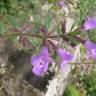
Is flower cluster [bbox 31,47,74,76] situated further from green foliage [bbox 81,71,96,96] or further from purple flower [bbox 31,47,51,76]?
green foliage [bbox 81,71,96,96]

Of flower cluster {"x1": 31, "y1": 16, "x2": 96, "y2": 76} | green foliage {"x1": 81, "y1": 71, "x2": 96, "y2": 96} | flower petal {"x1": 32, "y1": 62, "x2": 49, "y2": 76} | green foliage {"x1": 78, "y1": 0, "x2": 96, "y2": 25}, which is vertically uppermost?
flower cluster {"x1": 31, "y1": 16, "x2": 96, "y2": 76}

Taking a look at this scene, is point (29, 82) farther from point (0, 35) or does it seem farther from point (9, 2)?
point (0, 35)

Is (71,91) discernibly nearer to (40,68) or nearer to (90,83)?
(90,83)

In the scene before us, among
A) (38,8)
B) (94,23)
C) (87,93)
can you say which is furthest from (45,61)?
(87,93)

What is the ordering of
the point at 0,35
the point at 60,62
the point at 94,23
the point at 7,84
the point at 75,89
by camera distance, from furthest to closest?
1. the point at 75,89
2. the point at 7,84
3. the point at 0,35
4. the point at 60,62
5. the point at 94,23

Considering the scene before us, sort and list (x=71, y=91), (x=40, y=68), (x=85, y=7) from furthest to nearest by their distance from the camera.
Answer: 1. (x=85, y=7)
2. (x=71, y=91)
3. (x=40, y=68)

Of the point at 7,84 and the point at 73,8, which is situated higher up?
the point at 73,8

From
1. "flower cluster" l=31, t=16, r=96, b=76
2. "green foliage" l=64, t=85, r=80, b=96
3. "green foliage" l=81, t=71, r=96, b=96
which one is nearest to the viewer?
"flower cluster" l=31, t=16, r=96, b=76

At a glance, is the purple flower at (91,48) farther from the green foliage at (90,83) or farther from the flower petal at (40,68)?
the green foliage at (90,83)

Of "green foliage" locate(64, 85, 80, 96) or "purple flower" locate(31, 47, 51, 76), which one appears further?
"green foliage" locate(64, 85, 80, 96)

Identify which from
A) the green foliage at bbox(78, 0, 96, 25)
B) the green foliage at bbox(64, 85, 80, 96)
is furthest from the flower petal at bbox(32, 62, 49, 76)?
the green foliage at bbox(78, 0, 96, 25)

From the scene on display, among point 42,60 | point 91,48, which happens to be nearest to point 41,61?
point 42,60
